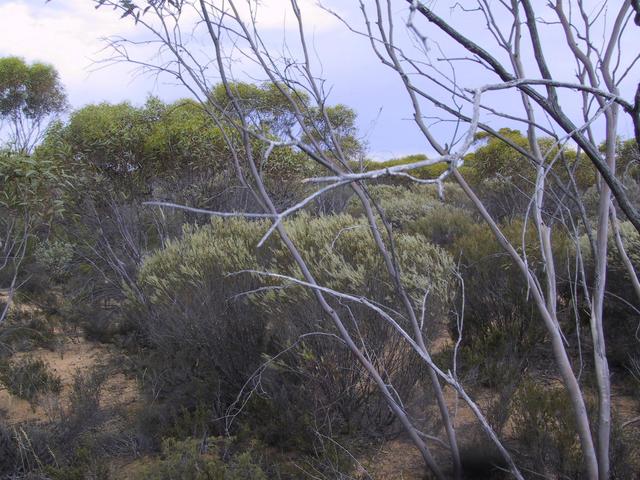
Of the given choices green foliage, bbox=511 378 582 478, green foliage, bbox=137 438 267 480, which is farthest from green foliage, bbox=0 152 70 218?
green foliage, bbox=511 378 582 478

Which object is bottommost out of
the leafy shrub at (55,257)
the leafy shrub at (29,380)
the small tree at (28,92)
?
the leafy shrub at (29,380)

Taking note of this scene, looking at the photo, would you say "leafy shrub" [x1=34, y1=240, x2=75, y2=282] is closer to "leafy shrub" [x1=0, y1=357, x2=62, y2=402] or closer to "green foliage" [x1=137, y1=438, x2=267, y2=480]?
"leafy shrub" [x1=0, y1=357, x2=62, y2=402]

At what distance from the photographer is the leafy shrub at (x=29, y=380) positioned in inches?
228

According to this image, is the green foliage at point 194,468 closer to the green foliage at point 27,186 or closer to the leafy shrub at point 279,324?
the leafy shrub at point 279,324

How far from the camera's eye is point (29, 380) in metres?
5.98

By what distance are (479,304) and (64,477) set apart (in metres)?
3.60

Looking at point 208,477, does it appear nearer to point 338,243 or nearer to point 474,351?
point 338,243

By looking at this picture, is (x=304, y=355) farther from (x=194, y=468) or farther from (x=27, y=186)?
(x=27, y=186)

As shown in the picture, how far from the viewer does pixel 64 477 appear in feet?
12.1

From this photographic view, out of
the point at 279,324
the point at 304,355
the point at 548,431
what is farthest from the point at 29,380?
the point at 548,431

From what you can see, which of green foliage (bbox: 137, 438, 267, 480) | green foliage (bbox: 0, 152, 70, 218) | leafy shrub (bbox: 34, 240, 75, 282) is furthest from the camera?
leafy shrub (bbox: 34, 240, 75, 282)

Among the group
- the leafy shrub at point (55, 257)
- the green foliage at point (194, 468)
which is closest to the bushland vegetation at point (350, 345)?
the green foliage at point (194, 468)

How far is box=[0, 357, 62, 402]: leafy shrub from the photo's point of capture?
19.0 feet

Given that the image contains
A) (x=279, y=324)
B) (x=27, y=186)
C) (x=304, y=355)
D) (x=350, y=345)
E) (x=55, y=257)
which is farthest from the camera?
(x=55, y=257)
